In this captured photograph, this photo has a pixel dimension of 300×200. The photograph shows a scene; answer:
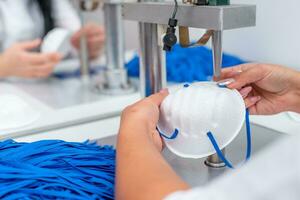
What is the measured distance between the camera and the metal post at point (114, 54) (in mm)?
879

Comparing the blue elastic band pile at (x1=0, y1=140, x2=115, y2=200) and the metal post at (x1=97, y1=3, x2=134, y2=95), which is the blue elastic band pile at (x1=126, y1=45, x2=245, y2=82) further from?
the blue elastic band pile at (x1=0, y1=140, x2=115, y2=200)

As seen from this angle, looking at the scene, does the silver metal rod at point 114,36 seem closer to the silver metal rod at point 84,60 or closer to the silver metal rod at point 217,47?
the silver metal rod at point 84,60

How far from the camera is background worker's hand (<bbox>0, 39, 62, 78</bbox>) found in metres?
1.04

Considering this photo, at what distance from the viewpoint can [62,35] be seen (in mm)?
1001

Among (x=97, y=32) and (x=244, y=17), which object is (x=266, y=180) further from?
(x=97, y=32)

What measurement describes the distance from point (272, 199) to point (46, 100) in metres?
0.66

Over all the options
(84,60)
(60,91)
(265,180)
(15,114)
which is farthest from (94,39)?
(265,180)

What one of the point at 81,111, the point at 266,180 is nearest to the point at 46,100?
the point at 81,111

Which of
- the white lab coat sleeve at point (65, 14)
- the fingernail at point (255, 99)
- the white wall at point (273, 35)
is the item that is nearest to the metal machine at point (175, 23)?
the fingernail at point (255, 99)

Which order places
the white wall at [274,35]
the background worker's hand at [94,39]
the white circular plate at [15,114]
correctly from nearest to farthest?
1. the white circular plate at [15,114]
2. the white wall at [274,35]
3. the background worker's hand at [94,39]

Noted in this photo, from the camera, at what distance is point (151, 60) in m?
0.64

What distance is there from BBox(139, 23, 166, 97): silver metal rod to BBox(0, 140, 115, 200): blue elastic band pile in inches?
5.4

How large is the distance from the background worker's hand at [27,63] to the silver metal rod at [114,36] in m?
0.18

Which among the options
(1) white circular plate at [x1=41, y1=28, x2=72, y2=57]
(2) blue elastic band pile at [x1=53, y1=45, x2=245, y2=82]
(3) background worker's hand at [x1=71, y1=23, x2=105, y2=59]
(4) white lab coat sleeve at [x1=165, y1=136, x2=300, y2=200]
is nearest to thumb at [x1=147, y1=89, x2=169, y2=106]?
(4) white lab coat sleeve at [x1=165, y1=136, x2=300, y2=200]
